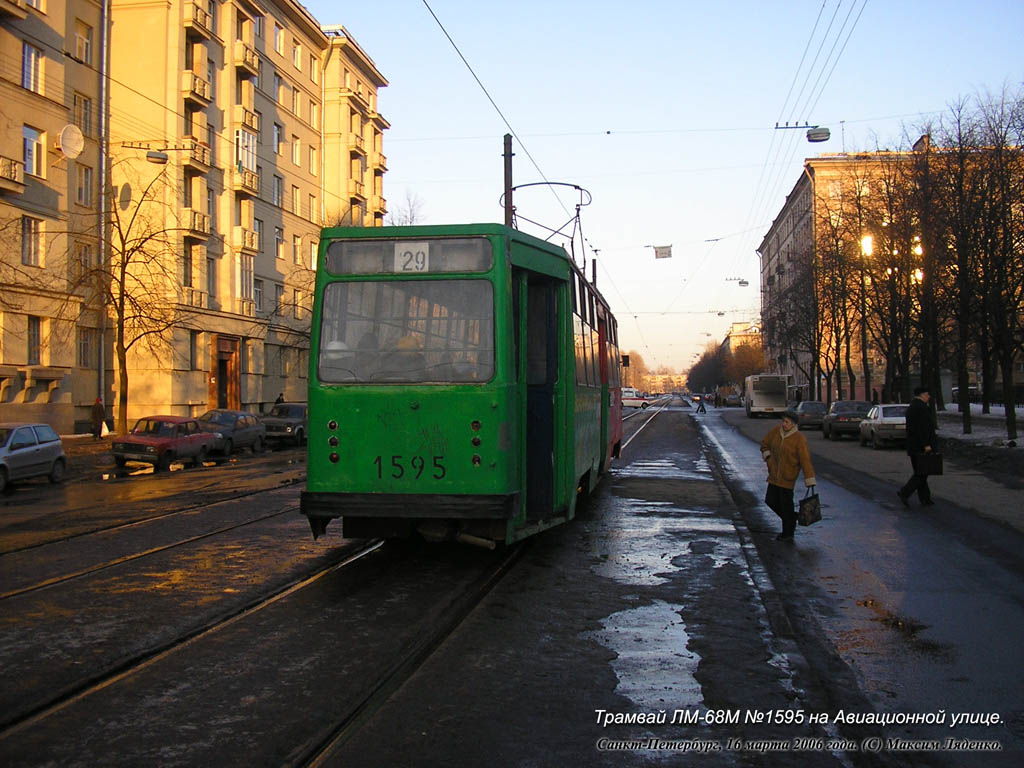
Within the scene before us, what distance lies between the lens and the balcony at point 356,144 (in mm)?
56156

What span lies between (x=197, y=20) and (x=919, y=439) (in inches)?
1434

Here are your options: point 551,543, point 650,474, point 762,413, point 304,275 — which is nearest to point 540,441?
point 551,543

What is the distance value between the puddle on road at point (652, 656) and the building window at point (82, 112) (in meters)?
33.2

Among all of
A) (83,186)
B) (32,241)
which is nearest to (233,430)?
(32,241)

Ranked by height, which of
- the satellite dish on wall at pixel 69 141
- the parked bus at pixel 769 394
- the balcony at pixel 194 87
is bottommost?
the parked bus at pixel 769 394

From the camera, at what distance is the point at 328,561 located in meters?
9.02

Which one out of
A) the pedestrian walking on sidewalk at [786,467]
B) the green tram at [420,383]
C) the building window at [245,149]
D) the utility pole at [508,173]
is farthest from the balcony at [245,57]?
the pedestrian walking on sidewalk at [786,467]

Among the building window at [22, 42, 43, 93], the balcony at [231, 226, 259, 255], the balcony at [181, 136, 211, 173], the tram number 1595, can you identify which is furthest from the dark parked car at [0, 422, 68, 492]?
the balcony at [231, 226, 259, 255]

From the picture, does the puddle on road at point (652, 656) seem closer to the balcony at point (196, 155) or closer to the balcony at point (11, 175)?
the balcony at point (11, 175)

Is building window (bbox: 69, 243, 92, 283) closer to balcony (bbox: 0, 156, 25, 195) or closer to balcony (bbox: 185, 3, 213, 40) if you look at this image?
balcony (bbox: 0, 156, 25, 195)

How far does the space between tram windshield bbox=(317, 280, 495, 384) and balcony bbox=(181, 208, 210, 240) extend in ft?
106

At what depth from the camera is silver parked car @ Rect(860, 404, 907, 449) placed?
27.8 metres

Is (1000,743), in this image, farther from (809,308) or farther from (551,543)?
(809,308)

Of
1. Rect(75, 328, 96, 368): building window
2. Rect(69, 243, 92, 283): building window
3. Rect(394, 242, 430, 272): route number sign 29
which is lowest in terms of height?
Rect(394, 242, 430, 272): route number sign 29
